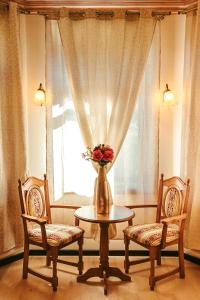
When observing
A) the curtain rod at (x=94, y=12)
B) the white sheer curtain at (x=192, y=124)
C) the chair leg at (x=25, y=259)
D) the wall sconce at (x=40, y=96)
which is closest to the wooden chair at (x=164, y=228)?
the white sheer curtain at (x=192, y=124)

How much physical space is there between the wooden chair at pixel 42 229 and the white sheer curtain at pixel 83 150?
27 cm

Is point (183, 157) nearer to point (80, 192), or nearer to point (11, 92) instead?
point (80, 192)

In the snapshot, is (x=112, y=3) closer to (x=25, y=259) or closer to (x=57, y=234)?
(x=57, y=234)

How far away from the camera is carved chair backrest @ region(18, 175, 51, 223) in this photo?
10.7 feet

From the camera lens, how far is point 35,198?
343cm

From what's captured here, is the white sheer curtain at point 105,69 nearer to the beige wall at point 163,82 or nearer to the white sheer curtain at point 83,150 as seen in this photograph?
the white sheer curtain at point 83,150

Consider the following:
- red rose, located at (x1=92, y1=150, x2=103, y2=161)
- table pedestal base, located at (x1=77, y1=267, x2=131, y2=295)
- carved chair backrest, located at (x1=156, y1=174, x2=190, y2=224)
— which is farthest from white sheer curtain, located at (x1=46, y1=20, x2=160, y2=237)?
table pedestal base, located at (x1=77, y1=267, x2=131, y2=295)

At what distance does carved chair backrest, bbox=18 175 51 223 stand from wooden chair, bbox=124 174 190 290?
2.76 feet

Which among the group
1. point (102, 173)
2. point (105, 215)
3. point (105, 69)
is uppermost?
point (105, 69)

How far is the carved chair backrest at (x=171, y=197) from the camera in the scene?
133 inches

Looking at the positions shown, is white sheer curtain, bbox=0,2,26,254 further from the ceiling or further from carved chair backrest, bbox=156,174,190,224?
carved chair backrest, bbox=156,174,190,224

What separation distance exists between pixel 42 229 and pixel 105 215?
56 centimetres

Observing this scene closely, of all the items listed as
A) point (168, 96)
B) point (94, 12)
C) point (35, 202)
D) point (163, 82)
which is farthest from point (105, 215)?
point (94, 12)

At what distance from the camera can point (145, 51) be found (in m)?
3.58
